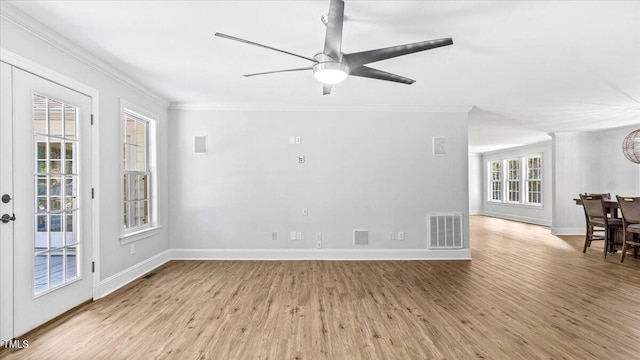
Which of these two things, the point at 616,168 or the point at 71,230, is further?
the point at 616,168

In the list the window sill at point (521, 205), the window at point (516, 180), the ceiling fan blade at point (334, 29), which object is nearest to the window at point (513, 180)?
the window at point (516, 180)

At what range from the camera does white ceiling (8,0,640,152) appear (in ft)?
7.53

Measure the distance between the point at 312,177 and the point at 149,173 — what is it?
243cm

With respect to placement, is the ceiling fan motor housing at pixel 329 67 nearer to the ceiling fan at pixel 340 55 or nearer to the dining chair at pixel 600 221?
the ceiling fan at pixel 340 55

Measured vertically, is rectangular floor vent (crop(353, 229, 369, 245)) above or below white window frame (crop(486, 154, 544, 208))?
below

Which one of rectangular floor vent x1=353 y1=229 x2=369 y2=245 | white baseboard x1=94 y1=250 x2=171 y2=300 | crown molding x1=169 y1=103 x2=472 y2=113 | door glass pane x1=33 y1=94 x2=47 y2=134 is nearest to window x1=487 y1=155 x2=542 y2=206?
Answer: crown molding x1=169 y1=103 x2=472 y2=113

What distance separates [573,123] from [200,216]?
7435 mm

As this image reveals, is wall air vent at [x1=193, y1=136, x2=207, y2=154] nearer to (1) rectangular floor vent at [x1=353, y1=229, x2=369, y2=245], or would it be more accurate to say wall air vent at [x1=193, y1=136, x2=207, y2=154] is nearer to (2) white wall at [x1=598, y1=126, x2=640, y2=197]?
(1) rectangular floor vent at [x1=353, y1=229, x2=369, y2=245]

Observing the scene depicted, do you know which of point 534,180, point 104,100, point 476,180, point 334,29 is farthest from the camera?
point 476,180

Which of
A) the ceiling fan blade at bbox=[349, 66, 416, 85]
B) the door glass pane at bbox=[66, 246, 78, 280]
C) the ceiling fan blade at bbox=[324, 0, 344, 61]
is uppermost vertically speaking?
the ceiling fan blade at bbox=[324, 0, 344, 61]

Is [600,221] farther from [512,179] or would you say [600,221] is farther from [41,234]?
[41,234]

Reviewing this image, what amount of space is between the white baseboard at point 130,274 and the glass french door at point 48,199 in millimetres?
196

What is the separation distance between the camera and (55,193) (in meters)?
2.77
